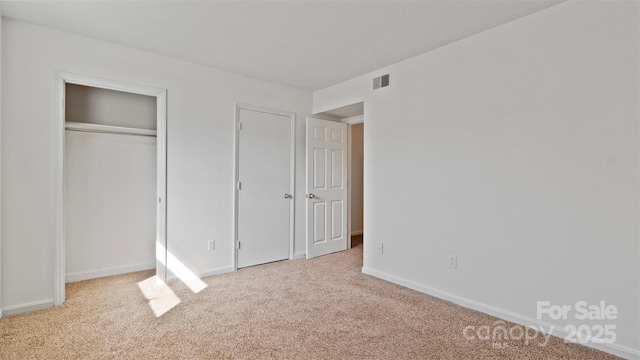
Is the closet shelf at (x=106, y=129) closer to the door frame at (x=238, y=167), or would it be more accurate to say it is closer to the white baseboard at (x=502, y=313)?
the door frame at (x=238, y=167)

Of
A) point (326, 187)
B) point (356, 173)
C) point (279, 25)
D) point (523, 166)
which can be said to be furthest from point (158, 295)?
point (356, 173)

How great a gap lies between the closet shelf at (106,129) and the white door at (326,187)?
6.58ft

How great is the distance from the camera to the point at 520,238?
7.89ft

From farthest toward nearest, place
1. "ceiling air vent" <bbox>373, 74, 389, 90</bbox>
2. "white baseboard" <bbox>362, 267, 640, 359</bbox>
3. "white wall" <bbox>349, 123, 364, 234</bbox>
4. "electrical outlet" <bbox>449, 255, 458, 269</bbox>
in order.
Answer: "white wall" <bbox>349, 123, 364, 234</bbox>
"ceiling air vent" <bbox>373, 74, 389, 90</bbox>
"electrical outlet" <bbox>449, 255, 458, 269</bbox>
"white baseboard" <bbox>362, 267, 640, 359</bbox>

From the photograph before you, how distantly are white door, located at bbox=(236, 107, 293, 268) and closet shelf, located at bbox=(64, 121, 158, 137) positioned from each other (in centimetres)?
109

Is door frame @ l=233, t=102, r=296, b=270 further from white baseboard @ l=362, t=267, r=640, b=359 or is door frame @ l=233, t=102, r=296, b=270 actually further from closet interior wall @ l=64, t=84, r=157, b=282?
white baseboard @ l=362, t=267, r=640, b=359

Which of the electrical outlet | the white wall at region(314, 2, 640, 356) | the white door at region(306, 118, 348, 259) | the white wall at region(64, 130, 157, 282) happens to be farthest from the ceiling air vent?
the white wall at region(64, 130, 157, 282)

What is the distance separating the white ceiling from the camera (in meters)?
2.26

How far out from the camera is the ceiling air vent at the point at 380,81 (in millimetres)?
3445

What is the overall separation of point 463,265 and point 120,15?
3536mm

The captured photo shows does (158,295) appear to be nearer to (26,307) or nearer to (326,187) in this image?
(26,307)

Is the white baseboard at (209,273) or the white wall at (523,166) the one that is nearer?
the white wall at (523,166)

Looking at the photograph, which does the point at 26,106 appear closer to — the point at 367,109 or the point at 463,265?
the point at 367,109

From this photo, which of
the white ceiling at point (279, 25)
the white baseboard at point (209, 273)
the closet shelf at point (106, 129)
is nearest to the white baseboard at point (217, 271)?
the white baseboard at point (209, 273)
